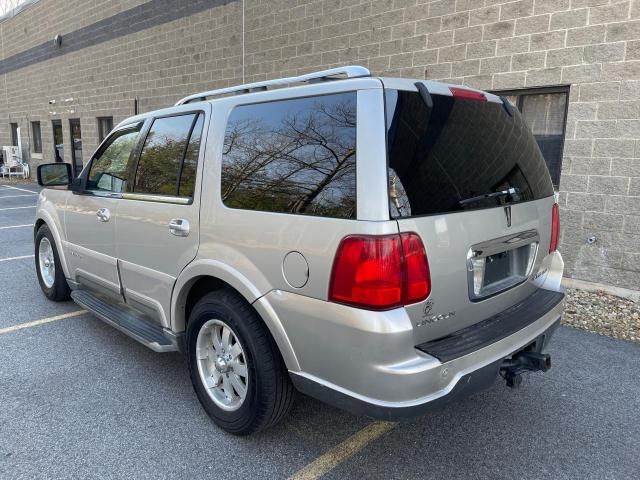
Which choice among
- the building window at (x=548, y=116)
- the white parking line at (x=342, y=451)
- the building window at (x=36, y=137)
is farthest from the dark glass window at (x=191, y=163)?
the building window at (x=36, y=137)

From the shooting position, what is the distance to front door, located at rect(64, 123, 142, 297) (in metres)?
3.71

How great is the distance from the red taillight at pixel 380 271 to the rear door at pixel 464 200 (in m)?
0.07

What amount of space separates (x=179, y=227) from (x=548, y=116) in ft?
17.2

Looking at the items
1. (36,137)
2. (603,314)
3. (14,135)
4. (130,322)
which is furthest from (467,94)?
(14,135)

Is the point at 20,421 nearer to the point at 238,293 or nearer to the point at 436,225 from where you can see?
the point at 238,293

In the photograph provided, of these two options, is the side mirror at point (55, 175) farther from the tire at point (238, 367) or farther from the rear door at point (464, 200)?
the rear door at point (464, 200)

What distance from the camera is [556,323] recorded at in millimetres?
2916

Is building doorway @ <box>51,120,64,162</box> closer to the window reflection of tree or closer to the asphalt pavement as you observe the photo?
the asphalt pavement

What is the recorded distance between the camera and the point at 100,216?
3795 millimetres

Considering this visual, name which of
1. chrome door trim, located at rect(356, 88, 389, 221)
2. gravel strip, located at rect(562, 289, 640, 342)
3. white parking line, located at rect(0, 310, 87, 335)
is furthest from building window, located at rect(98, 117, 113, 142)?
chrome door trim, located at rect(356, 88, 389, 221)

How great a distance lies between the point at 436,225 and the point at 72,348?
3275 millimetres

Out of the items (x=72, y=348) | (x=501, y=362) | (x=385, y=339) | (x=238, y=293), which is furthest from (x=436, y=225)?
(x=72, y=348)

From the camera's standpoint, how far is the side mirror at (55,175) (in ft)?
14.5

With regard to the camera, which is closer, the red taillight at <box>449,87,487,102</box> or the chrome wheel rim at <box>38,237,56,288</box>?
the red taillight at <box>449,87,487,102</box>
